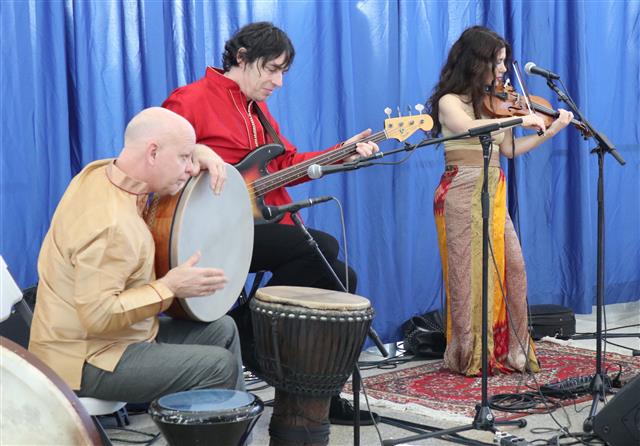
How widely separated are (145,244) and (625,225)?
4.03 meters

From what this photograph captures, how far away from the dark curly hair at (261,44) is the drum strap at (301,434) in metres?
1.30

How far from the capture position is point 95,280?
2.08 meters

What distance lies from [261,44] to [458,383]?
1646 mm

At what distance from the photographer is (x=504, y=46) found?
3812mm

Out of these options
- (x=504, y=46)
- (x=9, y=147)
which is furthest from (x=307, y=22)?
(x=9, y=147)

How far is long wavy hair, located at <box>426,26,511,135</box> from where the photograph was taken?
3.78 m

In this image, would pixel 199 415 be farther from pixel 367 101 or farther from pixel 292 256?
pixel 367 101

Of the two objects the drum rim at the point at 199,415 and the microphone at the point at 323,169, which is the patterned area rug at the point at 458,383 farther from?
the drum rim at the point at 199,415

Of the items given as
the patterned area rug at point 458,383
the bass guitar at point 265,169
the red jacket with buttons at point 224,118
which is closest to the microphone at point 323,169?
the bass guitar at point 265,169

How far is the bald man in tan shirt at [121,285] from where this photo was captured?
211 centimetres

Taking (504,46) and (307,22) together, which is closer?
(504,46)

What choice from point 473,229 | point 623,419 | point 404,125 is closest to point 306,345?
point 623,419

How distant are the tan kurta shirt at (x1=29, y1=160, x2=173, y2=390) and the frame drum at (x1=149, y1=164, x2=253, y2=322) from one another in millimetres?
92

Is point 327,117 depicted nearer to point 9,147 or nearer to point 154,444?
point 9,147
